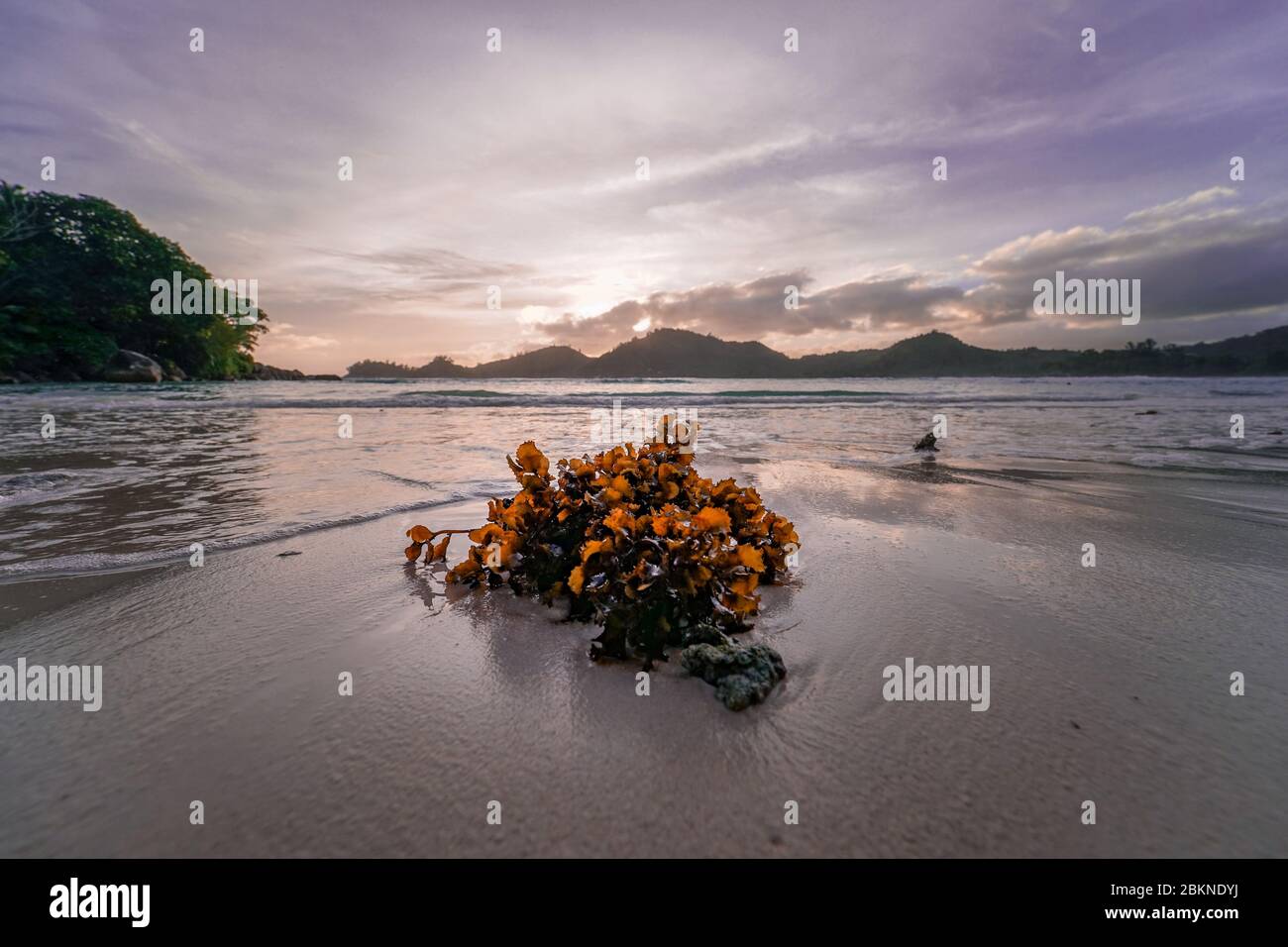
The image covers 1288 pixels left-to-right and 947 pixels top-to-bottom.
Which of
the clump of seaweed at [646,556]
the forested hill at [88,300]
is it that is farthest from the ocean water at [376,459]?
the forested hill at [88,300]

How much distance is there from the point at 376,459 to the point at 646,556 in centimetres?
613

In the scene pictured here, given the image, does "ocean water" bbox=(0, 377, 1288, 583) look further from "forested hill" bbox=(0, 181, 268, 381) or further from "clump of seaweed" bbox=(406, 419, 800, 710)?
"forested hill" bbox=(0, 181, 268, 381)

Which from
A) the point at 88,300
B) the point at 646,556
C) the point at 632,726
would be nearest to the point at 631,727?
the point at 632,726

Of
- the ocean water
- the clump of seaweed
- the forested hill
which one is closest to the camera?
the clump of seaweed

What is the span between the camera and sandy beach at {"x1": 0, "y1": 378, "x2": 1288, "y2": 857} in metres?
1.18

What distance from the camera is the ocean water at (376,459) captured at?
149 inches

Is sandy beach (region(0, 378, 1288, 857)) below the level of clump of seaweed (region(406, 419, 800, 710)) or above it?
below

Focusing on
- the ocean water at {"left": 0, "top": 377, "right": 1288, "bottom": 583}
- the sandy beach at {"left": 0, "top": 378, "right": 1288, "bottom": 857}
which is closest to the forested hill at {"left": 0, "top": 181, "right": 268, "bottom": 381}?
the ocean water at {"left": 0, "top": 377, "right": 1288, "bottom": 583}

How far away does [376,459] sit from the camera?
7012 mm

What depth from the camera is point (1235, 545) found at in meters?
3.37

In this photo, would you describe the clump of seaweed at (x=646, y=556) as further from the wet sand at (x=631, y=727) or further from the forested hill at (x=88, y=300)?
the forested hill at (x=88, y=300)

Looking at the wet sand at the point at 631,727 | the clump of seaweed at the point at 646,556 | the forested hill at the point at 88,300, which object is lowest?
the wet sand at the point at 631,727

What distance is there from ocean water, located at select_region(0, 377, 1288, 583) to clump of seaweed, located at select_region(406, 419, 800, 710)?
197 centimetres
